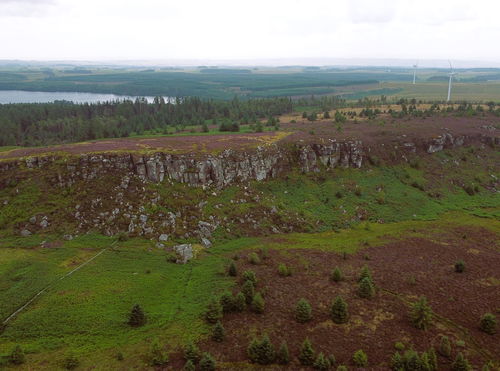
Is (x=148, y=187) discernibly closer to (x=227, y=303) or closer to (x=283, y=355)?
(x=227, y=303)

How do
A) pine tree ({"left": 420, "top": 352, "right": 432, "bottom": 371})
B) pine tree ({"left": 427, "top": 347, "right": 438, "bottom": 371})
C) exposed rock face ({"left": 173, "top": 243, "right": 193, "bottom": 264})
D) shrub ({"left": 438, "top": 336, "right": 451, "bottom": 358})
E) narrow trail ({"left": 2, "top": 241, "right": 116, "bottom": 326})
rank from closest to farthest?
pine tree ({"left": 420, "top": 352, "right": 432, "bottom": 371}), pine tree ({"left": 427, "top": 347, "right": 438, "bottom": 371}), shrub ({"left": 438, "top": 336, "right": 451, "bottom": 358}), narrow trail ({"left": 2, "top": 241, "right": 116, "bottom": 326}), exposed rock face ({"left": 173, "top": 243, "right": 193, "bottom": 264})

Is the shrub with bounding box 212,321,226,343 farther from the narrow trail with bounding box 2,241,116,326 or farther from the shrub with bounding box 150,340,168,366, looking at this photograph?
the narrow trail with bounding box 2,241,116,326

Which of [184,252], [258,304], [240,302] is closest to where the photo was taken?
[258,304]

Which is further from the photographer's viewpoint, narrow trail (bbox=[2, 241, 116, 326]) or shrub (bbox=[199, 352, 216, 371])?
narrow trail (bbox=[2, 241, 116, 326])

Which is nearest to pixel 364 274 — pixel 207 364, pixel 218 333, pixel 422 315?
pixel 422 315

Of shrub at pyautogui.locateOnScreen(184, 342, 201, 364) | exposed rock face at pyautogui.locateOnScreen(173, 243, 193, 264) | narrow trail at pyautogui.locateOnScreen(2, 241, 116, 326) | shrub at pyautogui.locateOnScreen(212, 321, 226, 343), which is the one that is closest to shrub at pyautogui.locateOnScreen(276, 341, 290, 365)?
shrub at pyautogui.locateOnScreen(212, 321, 226, 343)

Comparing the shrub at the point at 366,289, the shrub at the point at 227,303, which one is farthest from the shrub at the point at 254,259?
the shrub at the point at 366,289
